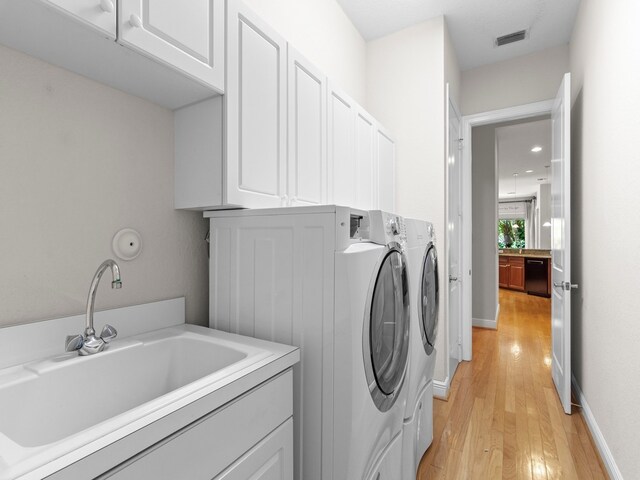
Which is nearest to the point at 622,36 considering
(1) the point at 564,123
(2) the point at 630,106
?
(2) the point at 630,106

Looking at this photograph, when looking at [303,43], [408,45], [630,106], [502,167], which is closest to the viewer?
[630,106]

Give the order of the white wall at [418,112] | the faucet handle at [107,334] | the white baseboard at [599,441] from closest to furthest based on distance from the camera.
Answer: the faucet handle at [107,334], the white baseboard at [599,441], the white wall at [418,112]

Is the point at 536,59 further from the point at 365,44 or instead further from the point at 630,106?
the point at 630,106

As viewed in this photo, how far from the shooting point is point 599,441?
1870 mm

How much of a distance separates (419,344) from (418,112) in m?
1.86

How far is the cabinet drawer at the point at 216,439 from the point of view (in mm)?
639

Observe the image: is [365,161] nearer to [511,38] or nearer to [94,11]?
[94,11]

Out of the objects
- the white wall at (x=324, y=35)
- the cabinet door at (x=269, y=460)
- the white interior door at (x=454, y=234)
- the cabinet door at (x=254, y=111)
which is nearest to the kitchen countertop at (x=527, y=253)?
the white interior door at (x=454, y=234)

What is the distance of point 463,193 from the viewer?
11.0 ft

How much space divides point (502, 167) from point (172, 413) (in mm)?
8127

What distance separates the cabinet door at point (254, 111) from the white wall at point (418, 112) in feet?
5.04

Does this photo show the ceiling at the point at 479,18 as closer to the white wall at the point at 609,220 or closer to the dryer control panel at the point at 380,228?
the white wall at the point at 609,220

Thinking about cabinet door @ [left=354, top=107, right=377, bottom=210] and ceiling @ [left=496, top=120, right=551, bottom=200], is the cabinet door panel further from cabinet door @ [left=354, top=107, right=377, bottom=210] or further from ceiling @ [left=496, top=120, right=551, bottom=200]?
ceiling @ [left=496, top=120, right=551, bottom=200]

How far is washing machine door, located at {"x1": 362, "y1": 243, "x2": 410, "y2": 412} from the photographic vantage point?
114cm
